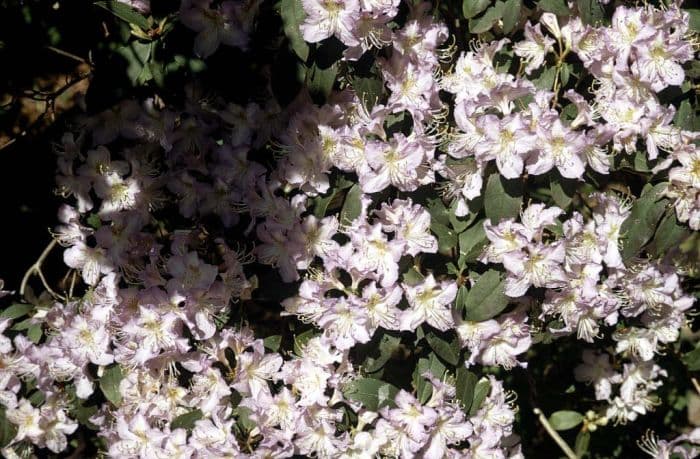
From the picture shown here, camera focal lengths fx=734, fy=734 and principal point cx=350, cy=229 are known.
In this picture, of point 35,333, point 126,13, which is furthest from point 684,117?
point 35,333

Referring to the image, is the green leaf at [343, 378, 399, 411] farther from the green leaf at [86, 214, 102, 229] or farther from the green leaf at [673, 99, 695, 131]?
the green leaf at [673, 99, 695, 131]

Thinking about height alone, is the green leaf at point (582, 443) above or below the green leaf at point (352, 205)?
below

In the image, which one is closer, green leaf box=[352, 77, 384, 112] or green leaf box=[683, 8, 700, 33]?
green leaf box=[352, 77, 384, 112]

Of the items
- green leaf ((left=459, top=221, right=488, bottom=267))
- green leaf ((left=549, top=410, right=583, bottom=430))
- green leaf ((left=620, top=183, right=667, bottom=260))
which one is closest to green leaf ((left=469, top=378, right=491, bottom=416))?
green leaf ((left=459, top=221, right=488, bottom=267))

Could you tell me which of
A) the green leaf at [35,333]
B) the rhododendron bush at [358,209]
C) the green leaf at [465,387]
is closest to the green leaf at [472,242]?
the rhododendron bush at [358,209]

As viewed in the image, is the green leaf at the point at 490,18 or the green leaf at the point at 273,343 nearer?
the green leaf at the point at 490,18

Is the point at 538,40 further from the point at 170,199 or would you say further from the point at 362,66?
the point at 170,199

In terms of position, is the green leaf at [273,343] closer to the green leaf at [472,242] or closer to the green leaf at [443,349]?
the green leaf at [443,349]
